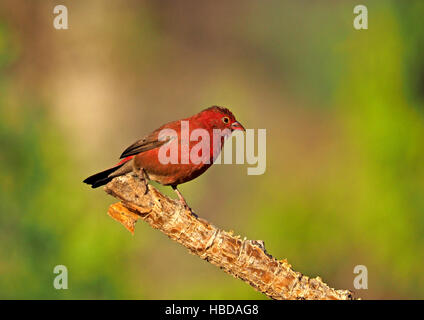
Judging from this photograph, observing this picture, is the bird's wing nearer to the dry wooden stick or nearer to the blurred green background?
the dry wooden stick

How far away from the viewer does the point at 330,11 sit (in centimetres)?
898

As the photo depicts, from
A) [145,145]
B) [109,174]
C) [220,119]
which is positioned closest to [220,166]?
[220,119]

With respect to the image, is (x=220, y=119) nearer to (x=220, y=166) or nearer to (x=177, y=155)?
(x=177, y=155)

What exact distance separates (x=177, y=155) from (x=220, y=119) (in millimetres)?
558

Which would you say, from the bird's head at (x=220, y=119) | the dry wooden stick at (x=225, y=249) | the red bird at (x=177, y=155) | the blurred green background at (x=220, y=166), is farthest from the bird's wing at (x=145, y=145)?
the blurred green background at (x=220, y=166)

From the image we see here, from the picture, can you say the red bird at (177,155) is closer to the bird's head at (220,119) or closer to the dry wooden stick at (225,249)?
the bird's head at (220,119)

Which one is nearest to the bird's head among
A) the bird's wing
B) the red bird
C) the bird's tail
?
the red bird

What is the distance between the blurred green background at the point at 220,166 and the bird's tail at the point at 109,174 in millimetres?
1979

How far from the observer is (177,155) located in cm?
406

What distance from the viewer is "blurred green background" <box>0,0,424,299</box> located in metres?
5.98

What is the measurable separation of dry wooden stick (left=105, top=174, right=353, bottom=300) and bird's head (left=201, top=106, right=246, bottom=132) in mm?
1102

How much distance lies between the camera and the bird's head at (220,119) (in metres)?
4.35
